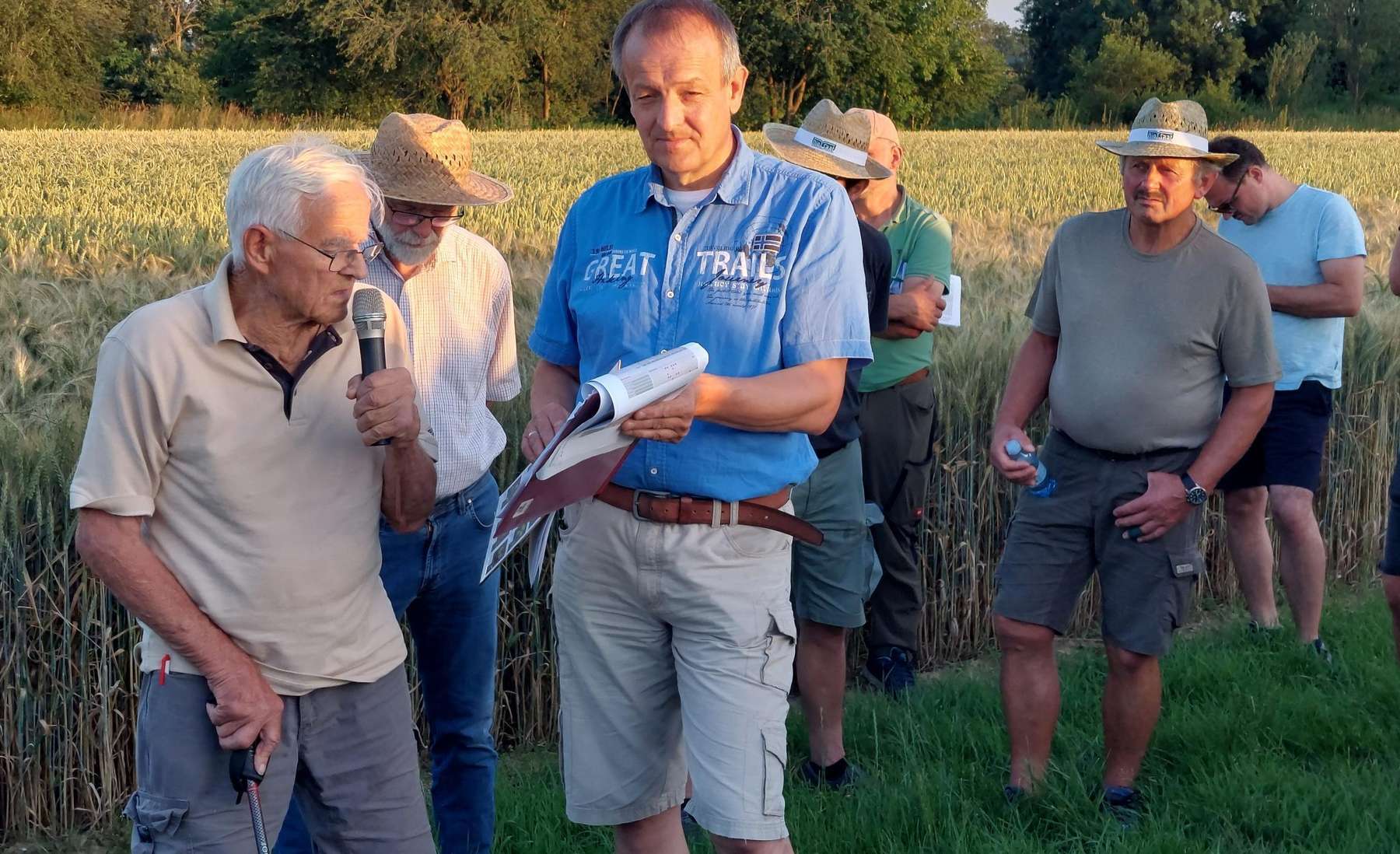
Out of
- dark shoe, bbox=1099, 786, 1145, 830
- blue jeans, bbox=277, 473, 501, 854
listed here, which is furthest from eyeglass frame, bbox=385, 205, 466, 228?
dark shoe, bbox=1099, 786, 1145, 830

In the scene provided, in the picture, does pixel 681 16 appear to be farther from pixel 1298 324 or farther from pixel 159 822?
pixel 1298 324

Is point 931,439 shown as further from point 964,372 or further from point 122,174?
point 122,174

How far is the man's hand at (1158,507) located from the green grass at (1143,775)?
830 millimetres

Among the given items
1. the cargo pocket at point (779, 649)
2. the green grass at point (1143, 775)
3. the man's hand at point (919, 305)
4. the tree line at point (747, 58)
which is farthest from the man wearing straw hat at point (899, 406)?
the tree line at point (747, 58)

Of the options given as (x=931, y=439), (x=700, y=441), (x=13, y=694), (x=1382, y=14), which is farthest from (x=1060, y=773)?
(x=1382, y=14)

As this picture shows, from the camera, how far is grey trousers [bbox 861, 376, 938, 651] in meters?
5.39

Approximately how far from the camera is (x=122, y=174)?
21.0 m

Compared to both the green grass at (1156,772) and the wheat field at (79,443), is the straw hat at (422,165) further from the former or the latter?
the green grass at (1156,772)

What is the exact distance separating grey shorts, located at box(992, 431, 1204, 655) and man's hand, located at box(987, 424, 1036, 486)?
5.3 inches

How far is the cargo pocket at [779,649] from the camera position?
2988 millimetres

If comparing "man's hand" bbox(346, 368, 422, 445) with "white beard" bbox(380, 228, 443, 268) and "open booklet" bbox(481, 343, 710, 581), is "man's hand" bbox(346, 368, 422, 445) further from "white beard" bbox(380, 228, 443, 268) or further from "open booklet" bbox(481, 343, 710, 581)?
"white beard" bbox(380, 228, 443, 268)

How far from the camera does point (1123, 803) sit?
13.9ft

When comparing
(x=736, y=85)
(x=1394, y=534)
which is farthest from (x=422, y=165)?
(x=1394, y=534)

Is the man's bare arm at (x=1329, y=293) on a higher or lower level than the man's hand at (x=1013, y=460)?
higher
